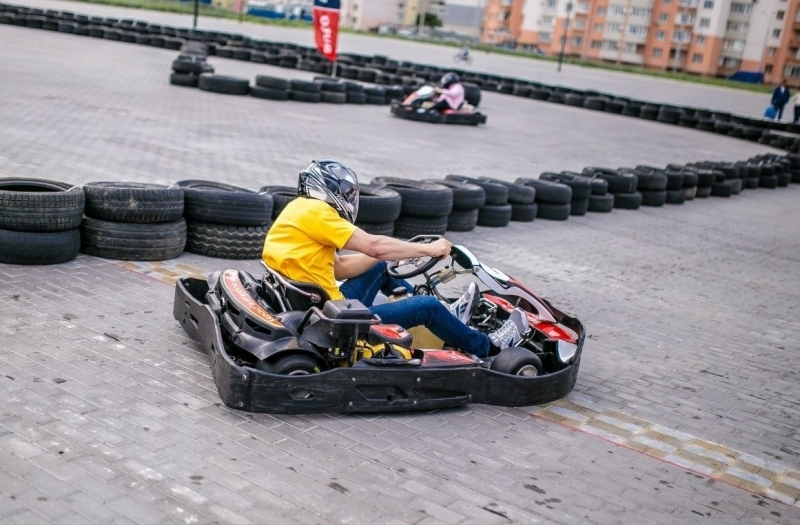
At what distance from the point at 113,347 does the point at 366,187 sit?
3.86 metres

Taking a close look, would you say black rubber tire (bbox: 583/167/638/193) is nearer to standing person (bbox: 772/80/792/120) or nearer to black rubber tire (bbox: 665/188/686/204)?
black rubber tire (bbox: 665/188/686/204)

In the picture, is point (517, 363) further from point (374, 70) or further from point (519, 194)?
point (374, 70)

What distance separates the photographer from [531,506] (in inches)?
151

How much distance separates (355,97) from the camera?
2092cm

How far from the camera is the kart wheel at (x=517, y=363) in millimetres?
4973

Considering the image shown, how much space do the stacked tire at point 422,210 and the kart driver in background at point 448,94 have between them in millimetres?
10792

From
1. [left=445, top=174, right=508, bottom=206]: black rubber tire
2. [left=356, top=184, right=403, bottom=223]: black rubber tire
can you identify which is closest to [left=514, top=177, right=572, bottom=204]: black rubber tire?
[left=445, top=174, right=508, bottom=206]: black rubber tire

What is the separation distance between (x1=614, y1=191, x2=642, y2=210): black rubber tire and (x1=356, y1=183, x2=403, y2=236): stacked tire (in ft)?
17.6

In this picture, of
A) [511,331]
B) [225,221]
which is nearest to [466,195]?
[225,221]

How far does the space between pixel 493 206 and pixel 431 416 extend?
5599 millimetres

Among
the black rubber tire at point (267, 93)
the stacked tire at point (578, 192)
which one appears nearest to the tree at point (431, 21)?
the black rubber tire at point (267, 93)

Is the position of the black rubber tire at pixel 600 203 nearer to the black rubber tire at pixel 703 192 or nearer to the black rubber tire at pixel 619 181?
the black rubber tire at pixel 619 181

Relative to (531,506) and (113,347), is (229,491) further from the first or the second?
(113,347)

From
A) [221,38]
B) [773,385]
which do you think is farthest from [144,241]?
[221,38]
